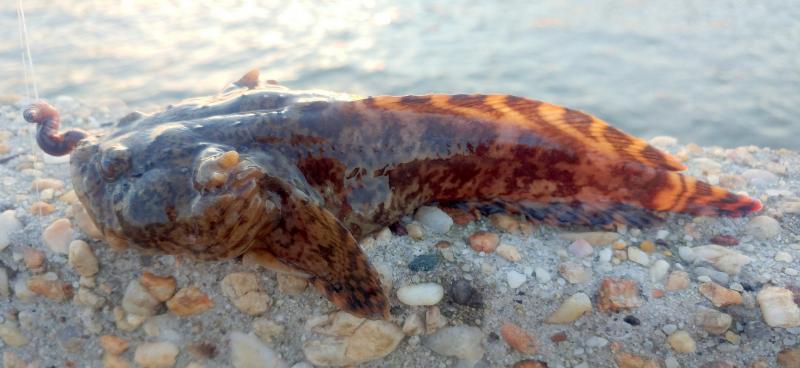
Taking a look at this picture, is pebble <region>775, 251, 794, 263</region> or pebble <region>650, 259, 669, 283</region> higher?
pebble <region>775, 251, 794, 263</region>

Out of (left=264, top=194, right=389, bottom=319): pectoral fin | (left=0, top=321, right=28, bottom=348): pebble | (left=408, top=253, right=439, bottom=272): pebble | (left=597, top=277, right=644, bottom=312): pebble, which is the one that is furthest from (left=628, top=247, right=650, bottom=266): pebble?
(left=0, top=321, right=28, bottom=348): pebble

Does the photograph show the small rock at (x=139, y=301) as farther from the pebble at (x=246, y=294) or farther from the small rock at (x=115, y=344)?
the pebble at (x=246, y=294)

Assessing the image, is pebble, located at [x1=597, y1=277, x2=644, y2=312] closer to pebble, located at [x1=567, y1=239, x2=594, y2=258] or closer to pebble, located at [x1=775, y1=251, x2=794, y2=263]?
pebble, located at [x1=567, y1=239, x2=594, y2=258]

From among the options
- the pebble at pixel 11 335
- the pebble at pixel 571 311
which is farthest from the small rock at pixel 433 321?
the pebble at pixel 11 335

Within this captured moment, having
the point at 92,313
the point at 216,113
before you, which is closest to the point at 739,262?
the point at 216,113

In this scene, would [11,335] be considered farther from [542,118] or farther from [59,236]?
[542,118]

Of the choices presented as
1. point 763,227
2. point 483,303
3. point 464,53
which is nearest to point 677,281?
point 763,227
